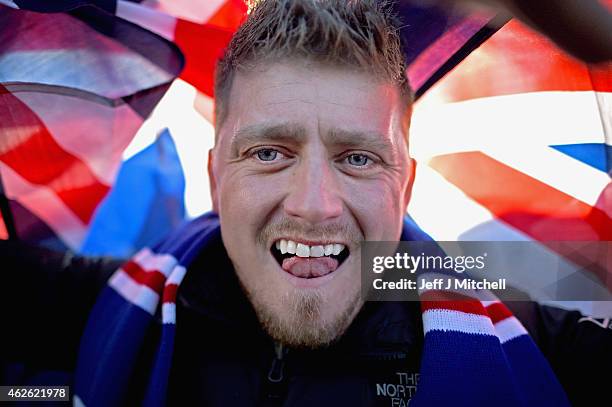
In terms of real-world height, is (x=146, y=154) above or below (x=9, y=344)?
above

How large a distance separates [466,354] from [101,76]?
114 cm

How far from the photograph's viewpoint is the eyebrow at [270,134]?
3.61ft

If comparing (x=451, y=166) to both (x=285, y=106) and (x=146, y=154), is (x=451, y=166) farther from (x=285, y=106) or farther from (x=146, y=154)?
(x=146, y=154)

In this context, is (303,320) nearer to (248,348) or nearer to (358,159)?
(248,348)

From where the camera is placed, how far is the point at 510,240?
53.2 inches

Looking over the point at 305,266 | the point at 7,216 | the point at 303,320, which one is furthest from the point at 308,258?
the point at 7,216

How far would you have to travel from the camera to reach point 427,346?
1.10 meters

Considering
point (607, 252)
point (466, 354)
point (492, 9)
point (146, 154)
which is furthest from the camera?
point (146, 154)

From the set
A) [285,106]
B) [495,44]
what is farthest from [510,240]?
[285,106]

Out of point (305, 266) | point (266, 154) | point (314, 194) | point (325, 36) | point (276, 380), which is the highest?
point (325, 36)

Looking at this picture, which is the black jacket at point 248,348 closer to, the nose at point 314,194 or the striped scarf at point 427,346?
the striped scarf at point 427,346

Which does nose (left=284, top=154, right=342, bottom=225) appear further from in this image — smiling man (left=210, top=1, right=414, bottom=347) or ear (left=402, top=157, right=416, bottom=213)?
ear (left=402, top=157, right=416, bottom=213)
